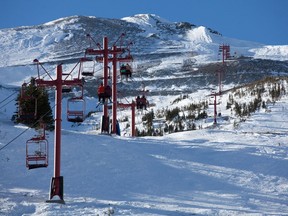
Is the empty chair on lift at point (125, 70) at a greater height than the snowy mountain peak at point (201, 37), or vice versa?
the snowy mountain peak at point (201, 37)

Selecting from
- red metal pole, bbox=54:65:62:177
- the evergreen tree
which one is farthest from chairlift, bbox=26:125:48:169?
the evergreen tree

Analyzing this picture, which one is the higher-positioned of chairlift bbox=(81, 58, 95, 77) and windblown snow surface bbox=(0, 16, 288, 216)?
chairlift bbox=(81, 58, 95, 77)

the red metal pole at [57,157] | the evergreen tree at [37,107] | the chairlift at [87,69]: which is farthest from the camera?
the evergreen tree at [37,107]

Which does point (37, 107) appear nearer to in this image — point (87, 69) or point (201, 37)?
point (87, 69)

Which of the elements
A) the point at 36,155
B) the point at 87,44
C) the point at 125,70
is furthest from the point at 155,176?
the point at 87,44

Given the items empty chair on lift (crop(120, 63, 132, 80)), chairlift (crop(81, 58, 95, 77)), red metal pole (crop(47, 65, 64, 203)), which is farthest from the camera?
empty chair on lift (crop(120, 63, 132, 80))

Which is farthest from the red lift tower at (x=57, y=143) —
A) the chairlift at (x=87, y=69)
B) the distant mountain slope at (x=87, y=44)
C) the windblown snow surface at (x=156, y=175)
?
the distant mountain slope at (x=87, y=44)

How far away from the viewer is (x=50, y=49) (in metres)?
169

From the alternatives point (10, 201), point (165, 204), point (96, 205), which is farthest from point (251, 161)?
point (10, 201)

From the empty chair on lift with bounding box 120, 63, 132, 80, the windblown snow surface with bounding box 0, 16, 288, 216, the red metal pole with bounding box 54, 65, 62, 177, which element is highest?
the empty chair on lift with bounding box 120, 63, 132, 80

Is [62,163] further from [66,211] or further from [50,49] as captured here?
[50,49]

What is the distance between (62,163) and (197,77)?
88.3 m

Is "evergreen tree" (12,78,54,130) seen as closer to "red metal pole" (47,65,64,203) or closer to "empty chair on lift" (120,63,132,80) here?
"empty chair on lift" (120,63,132,80)

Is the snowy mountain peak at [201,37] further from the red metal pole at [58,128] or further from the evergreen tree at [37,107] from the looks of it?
the red metal pole at [58,128]
